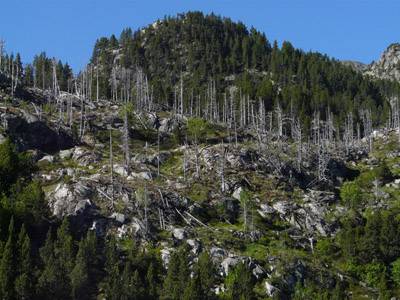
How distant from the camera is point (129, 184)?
111562mm

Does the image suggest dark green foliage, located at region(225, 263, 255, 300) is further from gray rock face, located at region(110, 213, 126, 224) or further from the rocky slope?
gray rock face, located at region(110, 213, 126, 224)

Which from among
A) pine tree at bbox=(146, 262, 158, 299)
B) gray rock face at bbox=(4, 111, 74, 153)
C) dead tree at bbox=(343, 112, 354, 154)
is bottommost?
pine tree at bbox=(146, 262, 158, 299)

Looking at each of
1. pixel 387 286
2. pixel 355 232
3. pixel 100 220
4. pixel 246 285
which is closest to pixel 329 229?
pixel 355 232

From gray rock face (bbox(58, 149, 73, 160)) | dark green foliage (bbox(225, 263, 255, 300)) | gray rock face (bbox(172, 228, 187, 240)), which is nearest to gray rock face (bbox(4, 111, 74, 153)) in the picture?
gray rock face (bbox(58, 149, 73, 160))

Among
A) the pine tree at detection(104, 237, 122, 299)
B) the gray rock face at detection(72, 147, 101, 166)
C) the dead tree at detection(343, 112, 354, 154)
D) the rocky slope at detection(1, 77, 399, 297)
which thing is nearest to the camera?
the pine tree at detection(104, 237, 122, 299)

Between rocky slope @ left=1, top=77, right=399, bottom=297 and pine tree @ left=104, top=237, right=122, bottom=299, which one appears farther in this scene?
rocky slope @ left=1, top=77, right=399, bottom=297

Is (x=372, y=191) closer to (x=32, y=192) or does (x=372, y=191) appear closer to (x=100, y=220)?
(x=100, y=220)

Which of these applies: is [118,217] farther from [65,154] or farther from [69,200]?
[65,154]

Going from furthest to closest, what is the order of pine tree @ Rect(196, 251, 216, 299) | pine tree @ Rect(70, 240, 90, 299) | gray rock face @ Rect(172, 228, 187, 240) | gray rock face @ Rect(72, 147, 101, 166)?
gray rock face @ Rect(72, 147, 101, 166) → gray rock face @ Rect(172, 228, 187, 240) → pine tree @ Rect(196, 251, 216, 299) → pine tree @ Rect(70, 240, 90, 299)

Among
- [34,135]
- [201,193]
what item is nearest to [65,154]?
[34,135]

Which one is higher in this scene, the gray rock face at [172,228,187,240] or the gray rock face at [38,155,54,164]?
the gray rock face at [38,155,54,164]

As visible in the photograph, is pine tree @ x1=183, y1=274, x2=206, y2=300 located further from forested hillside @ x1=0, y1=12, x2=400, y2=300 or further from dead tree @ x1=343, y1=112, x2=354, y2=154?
dead tree @ x1=343, y1=112, x2=354, y2=154

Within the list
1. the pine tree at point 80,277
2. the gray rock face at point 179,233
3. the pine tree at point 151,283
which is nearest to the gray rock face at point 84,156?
the gray rock face at point 179,233

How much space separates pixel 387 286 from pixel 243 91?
10742 cm
